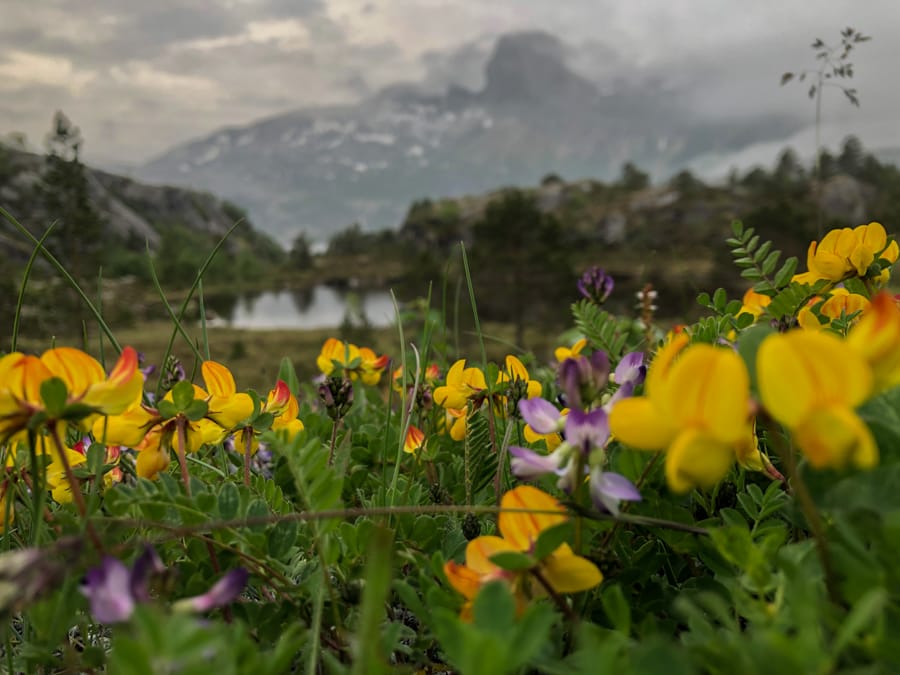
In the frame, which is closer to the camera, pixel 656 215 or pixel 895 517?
pixel 895 517

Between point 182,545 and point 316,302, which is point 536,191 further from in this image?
point 182,545

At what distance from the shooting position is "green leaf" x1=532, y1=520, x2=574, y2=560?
64 cm

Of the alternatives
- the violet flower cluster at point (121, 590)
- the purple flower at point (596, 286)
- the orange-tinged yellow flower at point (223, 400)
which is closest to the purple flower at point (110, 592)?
the violet flower cluster at point (121, 590)

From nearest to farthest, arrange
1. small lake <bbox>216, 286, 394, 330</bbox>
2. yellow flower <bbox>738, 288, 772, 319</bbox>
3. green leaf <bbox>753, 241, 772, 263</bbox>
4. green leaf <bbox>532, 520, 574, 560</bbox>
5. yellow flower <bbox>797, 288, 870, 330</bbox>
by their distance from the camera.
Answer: green leaf <bbox>532, 520, 574, 560</bbox>, yellow flower <bbox>797, 288, 870, 330</bbox>, green leaf <bbox>753, 241, 772, 263</bbox>, yellow flower <bbox>738, 288, 772, 319</bbox>, small lake <bbox>216, 286, 394, 330</bbox>

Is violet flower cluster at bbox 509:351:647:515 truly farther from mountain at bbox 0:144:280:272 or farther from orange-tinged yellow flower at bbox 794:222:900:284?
mountain at bbox 0:144:280:272

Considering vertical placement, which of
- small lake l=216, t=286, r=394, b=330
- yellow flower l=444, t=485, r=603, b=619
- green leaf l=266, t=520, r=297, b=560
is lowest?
small lake l=216, t=286, r=394, b=330

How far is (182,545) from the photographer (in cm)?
92

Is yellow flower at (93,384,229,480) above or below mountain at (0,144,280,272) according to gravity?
Result: below

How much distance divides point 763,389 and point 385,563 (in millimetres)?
316

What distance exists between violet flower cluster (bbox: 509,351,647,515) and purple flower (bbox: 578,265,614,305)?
1266 mm

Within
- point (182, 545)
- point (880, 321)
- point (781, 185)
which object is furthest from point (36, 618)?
point (781, 185)

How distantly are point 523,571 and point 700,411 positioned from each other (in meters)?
0.28

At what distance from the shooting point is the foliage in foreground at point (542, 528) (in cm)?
50

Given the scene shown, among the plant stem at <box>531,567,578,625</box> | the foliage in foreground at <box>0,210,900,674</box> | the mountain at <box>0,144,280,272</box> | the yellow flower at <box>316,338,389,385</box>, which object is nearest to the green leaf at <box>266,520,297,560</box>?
the foliage in foreground at <box>0,210,900,674</box>
